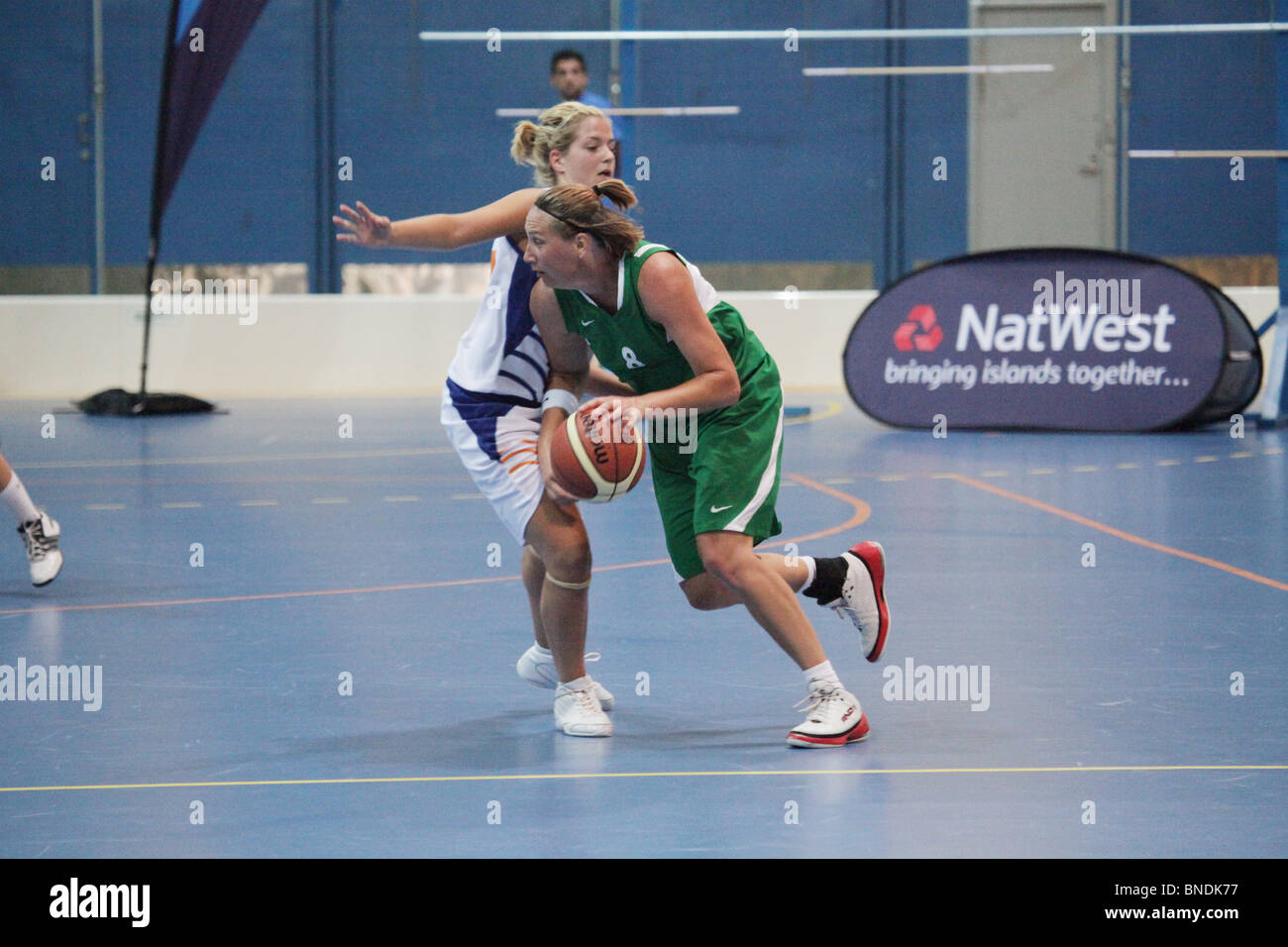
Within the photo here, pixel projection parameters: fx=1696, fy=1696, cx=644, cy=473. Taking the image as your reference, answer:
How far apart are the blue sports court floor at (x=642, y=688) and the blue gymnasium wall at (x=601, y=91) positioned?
→ 8.31 meters

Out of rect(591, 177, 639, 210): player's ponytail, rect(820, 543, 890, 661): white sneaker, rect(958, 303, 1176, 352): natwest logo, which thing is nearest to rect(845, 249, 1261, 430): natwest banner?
rect(958, 303, 1176, 352): natwest logo

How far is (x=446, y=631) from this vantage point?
5.49 m

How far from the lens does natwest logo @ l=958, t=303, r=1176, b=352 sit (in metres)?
11.6

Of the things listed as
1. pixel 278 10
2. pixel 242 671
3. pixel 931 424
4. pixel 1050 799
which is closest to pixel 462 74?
pixel 278 10

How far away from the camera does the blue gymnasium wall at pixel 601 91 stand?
654 inches

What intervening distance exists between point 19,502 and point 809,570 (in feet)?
11.1

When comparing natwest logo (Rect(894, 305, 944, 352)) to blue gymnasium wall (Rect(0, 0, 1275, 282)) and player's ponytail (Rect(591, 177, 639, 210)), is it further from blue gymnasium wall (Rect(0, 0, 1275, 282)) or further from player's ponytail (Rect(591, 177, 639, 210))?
player's ponytail (Rect(591, 177, 639, 210))

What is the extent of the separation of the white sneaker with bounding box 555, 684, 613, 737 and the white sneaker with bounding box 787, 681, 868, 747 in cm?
47

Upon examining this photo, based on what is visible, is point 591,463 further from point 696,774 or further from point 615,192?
point 696,774

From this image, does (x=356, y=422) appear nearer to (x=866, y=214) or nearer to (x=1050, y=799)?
(x=866, y=214)

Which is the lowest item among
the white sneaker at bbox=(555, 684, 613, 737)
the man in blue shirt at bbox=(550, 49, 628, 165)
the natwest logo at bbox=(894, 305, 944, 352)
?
the white sneaker at bbox=(555, 684, 613, 737)

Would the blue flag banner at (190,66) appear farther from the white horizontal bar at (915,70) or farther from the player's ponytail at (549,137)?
the player's ponytail at (549,137)

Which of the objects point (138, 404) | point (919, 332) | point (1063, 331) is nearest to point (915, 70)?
point (919, 332)
